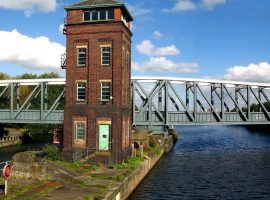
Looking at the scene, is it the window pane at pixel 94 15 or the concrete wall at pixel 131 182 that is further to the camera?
the window pane at pixel 94 15

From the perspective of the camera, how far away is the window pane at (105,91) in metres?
32.8

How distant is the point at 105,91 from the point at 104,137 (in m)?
4.24

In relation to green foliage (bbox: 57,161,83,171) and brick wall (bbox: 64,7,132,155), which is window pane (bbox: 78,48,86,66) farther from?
green foliage (bbox: 57,161,83,171)

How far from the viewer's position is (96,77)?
32.9 m

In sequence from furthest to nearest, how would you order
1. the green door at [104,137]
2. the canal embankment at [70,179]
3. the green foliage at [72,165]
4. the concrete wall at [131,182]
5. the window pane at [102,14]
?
the window pane at [102,14], the green door at [104,137], the green foliage at [72,165], the concrete wall at [131,182], the canal embankment at [70,179]

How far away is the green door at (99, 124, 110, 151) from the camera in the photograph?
32.3 meters

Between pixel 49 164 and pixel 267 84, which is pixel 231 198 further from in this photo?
pixel 267 84

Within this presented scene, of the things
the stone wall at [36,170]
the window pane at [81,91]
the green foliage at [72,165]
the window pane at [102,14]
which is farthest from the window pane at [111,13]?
the stone wall at [36,170]

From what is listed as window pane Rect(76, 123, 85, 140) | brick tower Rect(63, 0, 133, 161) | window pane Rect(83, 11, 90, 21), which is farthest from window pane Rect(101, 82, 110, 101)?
window pane Rect(83, 11, 90, 21)

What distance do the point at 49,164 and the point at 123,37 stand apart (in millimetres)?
14180

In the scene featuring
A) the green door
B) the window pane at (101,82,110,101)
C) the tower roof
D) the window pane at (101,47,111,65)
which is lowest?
the green door

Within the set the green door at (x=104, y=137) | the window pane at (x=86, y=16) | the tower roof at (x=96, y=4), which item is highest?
the tower roof at (x=96, y=4)

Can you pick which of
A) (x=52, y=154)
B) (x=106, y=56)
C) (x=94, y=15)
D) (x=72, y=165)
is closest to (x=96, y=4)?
(x=94, y=15)

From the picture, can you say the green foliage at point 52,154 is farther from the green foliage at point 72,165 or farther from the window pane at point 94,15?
the window pane at point 94,15
